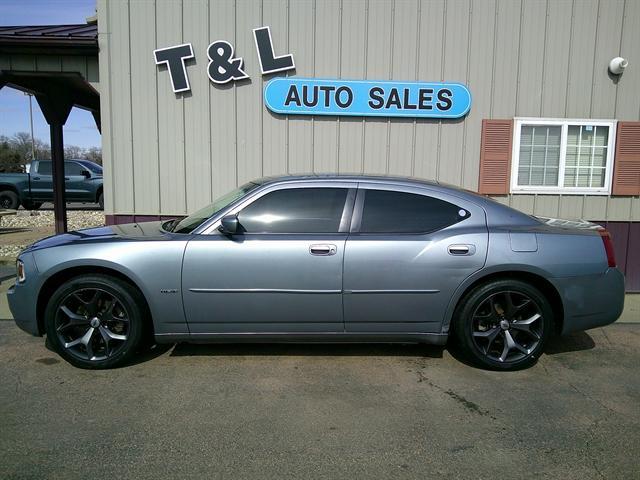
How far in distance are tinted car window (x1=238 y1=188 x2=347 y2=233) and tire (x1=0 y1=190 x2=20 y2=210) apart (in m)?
17.1

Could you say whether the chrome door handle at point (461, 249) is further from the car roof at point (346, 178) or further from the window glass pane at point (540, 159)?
the window glass pane at point (540, 159)

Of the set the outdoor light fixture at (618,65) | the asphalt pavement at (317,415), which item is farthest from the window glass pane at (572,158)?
the asphalt pavement at (317,415)

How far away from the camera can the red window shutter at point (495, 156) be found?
22.6 feet

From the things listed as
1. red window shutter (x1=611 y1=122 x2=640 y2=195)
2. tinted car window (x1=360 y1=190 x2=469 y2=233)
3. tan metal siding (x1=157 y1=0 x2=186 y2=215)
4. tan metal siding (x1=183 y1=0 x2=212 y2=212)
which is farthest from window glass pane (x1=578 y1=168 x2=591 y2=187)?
tan metal siding (x1=157 y1=0 x2=186 y2=215)

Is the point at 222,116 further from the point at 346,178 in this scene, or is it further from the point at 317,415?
the point at 317,415

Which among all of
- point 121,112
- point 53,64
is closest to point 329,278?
point 121,112

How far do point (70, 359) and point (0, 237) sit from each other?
809cm

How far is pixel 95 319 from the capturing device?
4074 millimetres

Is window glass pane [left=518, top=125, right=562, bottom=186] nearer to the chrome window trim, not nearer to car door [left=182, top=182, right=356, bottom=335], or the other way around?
the chrome window trim

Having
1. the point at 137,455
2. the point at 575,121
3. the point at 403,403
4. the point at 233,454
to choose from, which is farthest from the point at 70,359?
the point at 575,121

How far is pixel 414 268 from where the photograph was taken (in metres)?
4.05

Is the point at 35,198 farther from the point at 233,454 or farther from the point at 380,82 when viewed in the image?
the point at 233,454

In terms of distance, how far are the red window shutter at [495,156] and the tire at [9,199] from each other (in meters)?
16.8

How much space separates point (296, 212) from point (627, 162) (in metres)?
5.15
